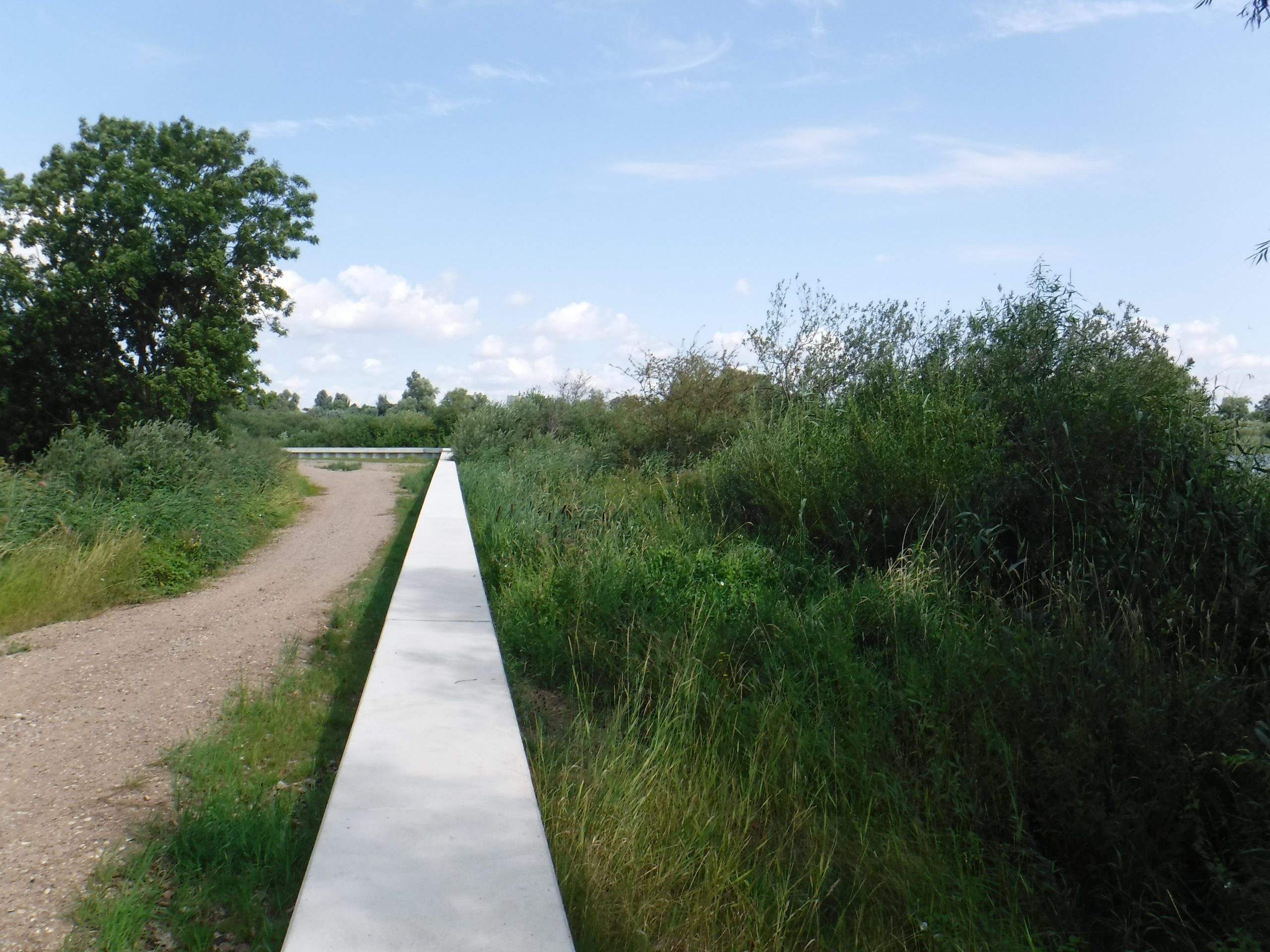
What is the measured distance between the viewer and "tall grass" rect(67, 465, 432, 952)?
307 cm

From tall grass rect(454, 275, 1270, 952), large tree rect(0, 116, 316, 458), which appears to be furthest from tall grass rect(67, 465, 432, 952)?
large tree rect(0, 116, 316, 458)

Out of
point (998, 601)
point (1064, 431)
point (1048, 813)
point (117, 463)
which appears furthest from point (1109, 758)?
point (117, 463)

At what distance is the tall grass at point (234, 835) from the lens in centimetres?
307

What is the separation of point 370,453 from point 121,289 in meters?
13.7

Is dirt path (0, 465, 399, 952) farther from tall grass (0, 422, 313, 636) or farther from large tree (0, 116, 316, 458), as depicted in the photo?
large tree (0, 116, 316, 458)

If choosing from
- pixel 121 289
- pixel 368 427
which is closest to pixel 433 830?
pixel 121 289

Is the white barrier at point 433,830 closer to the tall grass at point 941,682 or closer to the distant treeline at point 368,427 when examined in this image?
the tall grass at point 941,682

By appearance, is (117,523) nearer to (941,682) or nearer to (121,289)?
(941,682)

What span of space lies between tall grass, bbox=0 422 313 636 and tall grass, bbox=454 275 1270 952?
3513 mm

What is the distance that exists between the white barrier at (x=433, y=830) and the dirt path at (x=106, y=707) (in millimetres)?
1076

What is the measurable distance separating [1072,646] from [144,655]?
605 cm

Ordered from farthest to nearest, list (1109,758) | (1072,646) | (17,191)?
(17,191) < (1072,646) < (1109,758)

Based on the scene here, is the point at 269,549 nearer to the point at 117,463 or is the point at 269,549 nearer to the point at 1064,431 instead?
the point at 117,463

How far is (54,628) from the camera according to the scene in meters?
7.45
